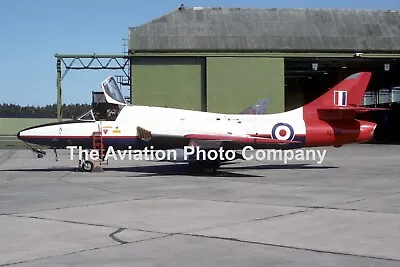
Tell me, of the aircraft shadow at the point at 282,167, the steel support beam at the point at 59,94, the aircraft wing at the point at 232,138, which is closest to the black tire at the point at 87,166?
the aircraft wing at the point at 232,138

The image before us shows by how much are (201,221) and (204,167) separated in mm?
9943

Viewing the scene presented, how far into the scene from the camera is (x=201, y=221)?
9172 mm

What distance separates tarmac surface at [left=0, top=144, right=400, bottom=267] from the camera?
6715 mm

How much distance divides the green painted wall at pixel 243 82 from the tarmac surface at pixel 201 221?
20821 millimetres

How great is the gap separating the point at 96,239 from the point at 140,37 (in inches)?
1239

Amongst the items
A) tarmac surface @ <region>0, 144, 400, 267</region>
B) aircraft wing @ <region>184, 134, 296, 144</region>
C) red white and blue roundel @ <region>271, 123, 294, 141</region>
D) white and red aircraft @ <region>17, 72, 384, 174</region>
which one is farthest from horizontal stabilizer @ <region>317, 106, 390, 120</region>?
tarmac surface @ <region>0, 144, 400, 267</region>

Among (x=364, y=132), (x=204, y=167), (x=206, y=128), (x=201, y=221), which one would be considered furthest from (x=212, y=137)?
(x=201, y=221)

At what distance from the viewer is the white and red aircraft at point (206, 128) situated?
18.9 metres

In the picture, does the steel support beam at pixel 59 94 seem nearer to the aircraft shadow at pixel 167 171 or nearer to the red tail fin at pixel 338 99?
the aircraft shadow at pixel 167 171

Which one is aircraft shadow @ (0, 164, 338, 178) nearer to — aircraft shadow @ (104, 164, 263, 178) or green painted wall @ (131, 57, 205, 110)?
aircraft shadow @ (104, 164, 263, 178)

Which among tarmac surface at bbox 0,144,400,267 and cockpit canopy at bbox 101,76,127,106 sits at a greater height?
cockpit canopy at bbox 101,76,127,106

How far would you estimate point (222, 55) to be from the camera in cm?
3738

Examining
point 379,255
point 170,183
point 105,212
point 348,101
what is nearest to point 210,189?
point 170,183

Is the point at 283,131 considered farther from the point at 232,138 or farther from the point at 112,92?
the point at 112,92
